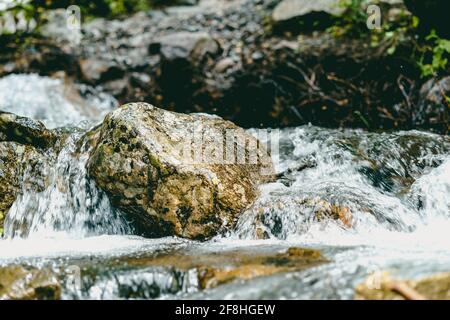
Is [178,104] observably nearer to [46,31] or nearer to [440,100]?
[46,31]

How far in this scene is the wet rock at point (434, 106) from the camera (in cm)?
689

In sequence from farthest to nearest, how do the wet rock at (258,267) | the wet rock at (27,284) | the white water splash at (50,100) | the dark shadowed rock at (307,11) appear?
the dark shadowed rock at (307,11)
the white water splash at (50,100)
the wet rock at (258,267)
the wet rock at (27,284)

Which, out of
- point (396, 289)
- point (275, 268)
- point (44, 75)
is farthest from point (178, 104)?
point (396, 289)

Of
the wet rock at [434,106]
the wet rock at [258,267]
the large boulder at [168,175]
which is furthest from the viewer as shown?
the wet rock at [434,106]

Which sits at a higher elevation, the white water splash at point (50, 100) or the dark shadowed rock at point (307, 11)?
the dark shadowed rock at point (307, 11)

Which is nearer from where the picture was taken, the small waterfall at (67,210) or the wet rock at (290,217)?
the wet rock at (290,217)

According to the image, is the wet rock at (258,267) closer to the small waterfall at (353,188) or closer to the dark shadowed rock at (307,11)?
the small waterfall at (353,188)

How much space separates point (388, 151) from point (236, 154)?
77.2 inches

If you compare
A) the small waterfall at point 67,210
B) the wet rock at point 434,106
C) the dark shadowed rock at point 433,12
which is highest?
the dark shadowed rock at point 433,12

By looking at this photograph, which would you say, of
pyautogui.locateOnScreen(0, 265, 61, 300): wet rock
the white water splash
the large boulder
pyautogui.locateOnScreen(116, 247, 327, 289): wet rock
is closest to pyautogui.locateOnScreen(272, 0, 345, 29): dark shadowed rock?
the white water splash

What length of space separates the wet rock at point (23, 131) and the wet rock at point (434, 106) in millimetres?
4974

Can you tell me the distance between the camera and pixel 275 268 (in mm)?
3252

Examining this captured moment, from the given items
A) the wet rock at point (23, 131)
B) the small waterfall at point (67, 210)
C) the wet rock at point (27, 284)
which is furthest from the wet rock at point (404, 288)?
the wet rock at point (23, 131)

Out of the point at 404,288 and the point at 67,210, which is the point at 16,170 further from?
the point at 404,288
